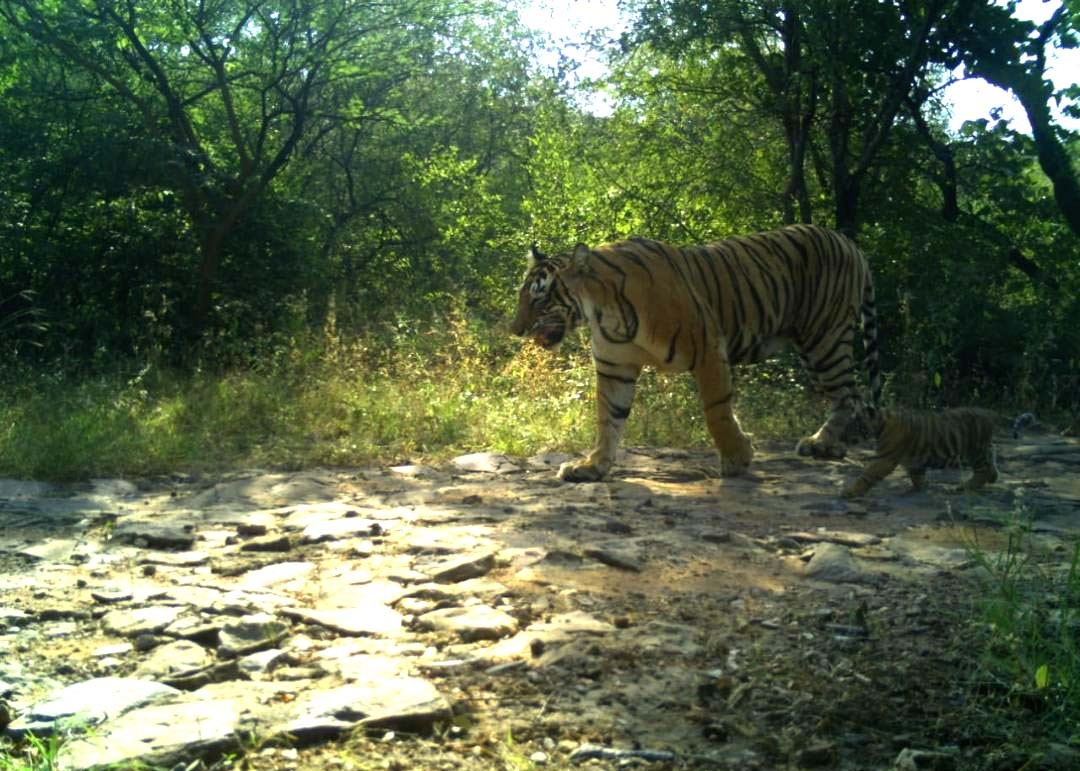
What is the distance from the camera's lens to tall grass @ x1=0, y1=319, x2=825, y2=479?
8.14 metres

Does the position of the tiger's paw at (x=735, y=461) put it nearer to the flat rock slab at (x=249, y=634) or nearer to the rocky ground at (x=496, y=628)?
the rocky ground at (x=496, y=628)

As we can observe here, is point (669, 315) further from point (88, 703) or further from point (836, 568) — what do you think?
point (88, 703)

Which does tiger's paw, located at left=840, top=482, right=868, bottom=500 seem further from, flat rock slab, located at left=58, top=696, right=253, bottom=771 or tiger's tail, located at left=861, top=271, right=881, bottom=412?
flat rock slab, located at left=58, top=696, right=253, bottom=771

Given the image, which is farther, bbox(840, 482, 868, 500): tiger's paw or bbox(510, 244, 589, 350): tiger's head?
bbox(510, 244, 589, 350): tiger's head

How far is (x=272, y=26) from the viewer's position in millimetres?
13398

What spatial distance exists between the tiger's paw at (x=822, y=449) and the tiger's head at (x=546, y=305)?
2011 millimetres

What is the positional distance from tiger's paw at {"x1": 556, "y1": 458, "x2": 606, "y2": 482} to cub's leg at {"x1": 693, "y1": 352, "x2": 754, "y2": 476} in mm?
808

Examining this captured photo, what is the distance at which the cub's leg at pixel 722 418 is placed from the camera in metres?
7.77

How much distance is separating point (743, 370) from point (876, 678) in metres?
7.96

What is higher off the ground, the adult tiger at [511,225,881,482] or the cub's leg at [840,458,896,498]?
the adult tiger at [511,225,881,482]

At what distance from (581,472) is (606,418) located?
1.51 ft

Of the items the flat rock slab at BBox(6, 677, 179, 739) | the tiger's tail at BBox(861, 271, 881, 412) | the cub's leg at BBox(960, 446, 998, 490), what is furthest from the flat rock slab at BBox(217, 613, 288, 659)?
the tiger's tail at BBox(861, 271, 881, 412)

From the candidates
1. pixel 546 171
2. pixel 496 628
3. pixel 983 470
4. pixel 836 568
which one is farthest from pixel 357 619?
pixel 546 171

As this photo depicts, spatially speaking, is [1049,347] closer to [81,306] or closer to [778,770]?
[778,770]
